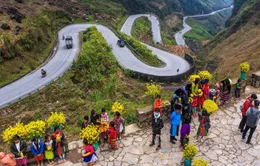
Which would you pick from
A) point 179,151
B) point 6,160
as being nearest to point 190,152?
point 179,151

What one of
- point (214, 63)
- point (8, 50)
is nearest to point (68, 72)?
point (8, 50)

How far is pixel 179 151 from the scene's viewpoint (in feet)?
32.7

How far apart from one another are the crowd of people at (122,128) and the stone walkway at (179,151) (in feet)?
0.94

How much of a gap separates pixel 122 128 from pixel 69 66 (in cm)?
2078

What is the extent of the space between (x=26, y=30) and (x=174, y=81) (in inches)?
829

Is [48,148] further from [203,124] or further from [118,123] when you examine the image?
[203,124]

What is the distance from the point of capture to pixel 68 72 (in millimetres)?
26859

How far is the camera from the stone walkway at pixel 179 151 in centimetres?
945

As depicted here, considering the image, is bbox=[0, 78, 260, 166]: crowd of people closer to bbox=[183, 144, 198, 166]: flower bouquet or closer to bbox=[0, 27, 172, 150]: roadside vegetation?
bbox=[183, 144, 198, 166]: flower bouquet

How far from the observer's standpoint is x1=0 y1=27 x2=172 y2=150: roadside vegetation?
1875 cm

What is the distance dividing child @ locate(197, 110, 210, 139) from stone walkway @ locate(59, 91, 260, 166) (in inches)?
13.1

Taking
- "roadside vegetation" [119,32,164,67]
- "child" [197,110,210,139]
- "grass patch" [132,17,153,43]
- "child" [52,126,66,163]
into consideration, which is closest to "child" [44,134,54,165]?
"child" [52,126,66,163]

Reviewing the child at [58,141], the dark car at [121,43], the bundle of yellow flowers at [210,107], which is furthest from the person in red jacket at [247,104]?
the dark car at [121,43]

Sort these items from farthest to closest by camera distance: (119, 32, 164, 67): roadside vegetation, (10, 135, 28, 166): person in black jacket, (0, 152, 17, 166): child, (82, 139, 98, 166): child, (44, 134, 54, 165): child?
(119, 32, 164, 67): roadside vegetation < (44, 134, 54, 165): child < (82, 139, 98, 166): child < (10, 135, 28, 166): person in black jacket < (0, 152, 17, 166): child
